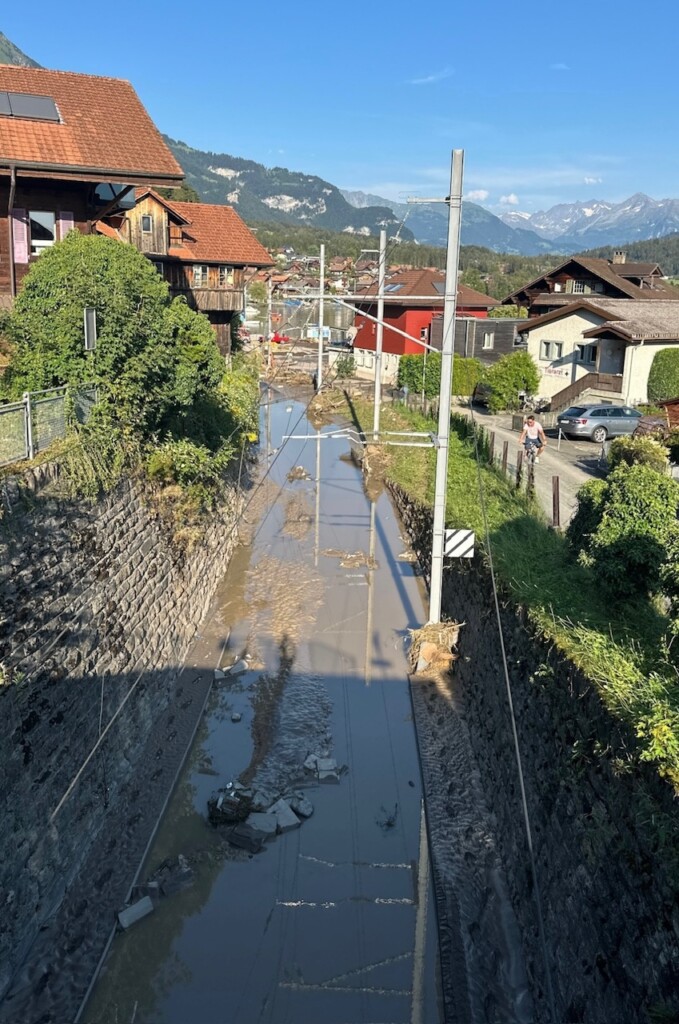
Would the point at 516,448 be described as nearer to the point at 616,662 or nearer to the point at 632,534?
the point at 632,534

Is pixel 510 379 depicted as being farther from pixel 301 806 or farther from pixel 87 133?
pixel 301 806

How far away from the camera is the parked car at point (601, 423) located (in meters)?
29.8

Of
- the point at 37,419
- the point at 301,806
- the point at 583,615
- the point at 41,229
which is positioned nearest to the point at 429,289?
the point at 41,229

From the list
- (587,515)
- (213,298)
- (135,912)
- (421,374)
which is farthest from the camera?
(421,374)

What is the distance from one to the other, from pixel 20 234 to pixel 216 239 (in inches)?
839

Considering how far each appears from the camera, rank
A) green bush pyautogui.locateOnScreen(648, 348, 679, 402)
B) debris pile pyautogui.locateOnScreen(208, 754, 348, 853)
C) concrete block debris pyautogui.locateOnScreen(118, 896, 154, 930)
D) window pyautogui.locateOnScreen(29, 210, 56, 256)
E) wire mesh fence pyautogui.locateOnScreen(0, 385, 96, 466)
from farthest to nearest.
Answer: green bush pyautogui.locateOnScreen(648, 348, 679, 402) → window pyautogui.locateOnScreen(29, 210, 56, 256) → wire mesh fence pyautogui.locateOnScreen(0, 385, 96, 466) → debris pile pyautogui.locateOnScreen(208, 754, 348, 853) → concrete block debris pyautogui.locateOnScreen(118, 896, 154, 930)

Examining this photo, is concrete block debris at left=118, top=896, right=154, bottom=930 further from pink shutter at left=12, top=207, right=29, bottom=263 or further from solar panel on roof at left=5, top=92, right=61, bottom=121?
solar panel on roof at left=5, top=92, right=61, bottom=121

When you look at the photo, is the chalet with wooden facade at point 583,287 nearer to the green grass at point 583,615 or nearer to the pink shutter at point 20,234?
the green grass at point 583,615

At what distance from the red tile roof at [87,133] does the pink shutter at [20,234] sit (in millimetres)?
1423

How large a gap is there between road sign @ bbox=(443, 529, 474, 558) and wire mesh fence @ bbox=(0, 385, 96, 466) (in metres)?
6.63

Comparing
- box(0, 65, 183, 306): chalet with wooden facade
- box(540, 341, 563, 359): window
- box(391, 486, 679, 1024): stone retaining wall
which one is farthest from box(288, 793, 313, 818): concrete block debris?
box(540, 341, 563, 359): window

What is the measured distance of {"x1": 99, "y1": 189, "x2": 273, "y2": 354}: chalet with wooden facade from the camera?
101 feet

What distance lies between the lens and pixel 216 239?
39438mm

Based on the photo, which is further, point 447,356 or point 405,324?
point 405,324
